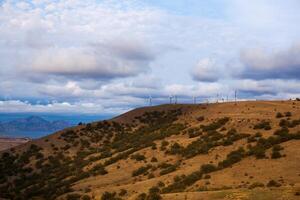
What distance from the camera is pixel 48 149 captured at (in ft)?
343

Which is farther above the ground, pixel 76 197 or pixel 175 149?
pixel 175 149

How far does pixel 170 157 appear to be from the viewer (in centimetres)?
7319

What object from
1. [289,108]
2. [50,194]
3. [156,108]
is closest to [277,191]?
[50,194]

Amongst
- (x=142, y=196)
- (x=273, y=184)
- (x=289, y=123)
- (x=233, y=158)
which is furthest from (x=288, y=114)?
(x=142, y=196)

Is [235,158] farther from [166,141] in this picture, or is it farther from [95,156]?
[95,156]

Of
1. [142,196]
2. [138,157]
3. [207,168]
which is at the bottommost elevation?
[142,196]

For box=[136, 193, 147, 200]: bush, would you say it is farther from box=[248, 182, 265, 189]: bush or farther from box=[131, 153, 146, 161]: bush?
box=[131, 153, 146, 161]: bush

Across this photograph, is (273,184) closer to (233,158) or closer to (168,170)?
(233,158)

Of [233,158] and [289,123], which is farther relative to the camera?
[289,123]

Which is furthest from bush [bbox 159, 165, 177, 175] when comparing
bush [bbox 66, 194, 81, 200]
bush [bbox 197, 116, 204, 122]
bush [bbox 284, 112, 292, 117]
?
bush [bbox 197, 116, 204, 122]

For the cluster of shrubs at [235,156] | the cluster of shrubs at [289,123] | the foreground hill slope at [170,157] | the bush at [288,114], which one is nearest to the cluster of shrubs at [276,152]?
the cluster of shrubs at [235,156]

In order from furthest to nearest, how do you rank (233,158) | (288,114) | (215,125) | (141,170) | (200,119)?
(200,119) → (215,125) → (288,114) → (141,170) → (233,158)

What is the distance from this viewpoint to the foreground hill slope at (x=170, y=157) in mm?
51781

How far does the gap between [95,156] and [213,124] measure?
22.9 m
